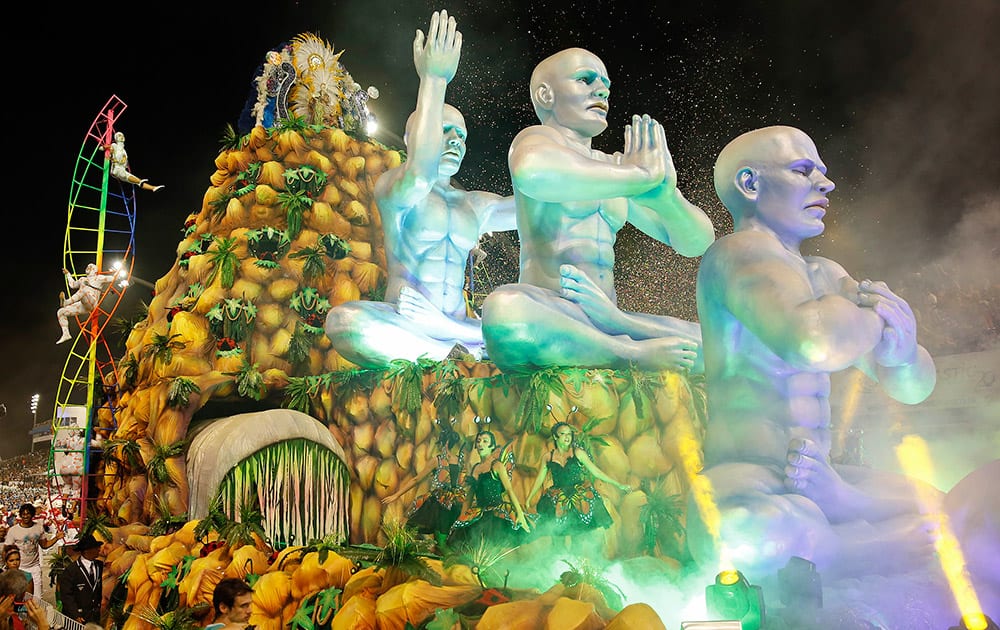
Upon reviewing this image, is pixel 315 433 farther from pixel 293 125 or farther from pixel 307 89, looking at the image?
pixel 307 89

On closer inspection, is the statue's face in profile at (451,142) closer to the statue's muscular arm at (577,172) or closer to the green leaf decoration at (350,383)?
the green leaf decoration at (350,383)

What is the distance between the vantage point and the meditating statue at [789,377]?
7.99 ft

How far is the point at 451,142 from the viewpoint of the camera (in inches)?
213

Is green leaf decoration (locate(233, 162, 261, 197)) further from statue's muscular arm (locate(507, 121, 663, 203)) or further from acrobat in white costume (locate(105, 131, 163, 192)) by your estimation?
statue's muscular arm (locate(507, 121, 663, 203))

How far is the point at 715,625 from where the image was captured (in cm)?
185

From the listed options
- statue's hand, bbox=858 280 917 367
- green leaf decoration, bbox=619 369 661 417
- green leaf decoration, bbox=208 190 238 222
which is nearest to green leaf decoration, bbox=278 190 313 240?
green leaf decoration, bbox=208 190 238 222

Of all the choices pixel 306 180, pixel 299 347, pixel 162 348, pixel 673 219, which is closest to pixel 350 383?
pixel 299 347

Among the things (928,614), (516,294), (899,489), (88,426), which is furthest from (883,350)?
(88,426)

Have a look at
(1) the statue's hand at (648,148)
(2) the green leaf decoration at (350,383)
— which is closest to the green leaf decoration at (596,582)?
(1) the statue's hand at (648,148)

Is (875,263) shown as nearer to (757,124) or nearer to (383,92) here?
(757,124)

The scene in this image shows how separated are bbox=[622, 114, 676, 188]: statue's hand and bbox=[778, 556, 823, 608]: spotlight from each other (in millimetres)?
1970

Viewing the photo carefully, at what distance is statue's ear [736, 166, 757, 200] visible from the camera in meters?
2.91

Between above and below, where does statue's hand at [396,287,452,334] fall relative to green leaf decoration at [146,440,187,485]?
above

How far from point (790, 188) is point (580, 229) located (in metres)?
1.44
